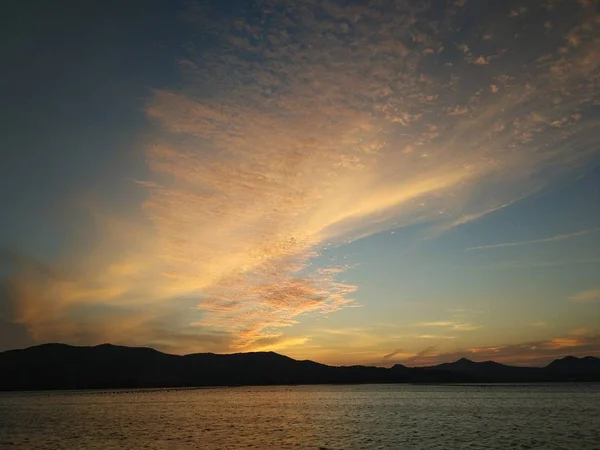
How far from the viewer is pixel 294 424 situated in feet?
271

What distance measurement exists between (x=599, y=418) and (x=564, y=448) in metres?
44.7

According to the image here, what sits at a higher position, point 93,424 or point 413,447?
point 93,424

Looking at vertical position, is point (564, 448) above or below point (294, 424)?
below

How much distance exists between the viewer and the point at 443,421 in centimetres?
8519

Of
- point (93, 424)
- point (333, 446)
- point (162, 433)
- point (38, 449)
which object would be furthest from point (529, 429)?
point (93, 424)

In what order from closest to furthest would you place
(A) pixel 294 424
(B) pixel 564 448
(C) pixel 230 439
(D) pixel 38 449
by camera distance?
(B) pixel 564 448 < (D) pixel 38 449 < (C) pixel 230 439 < (A) pixel 294 424

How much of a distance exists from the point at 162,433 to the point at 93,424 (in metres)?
25.0

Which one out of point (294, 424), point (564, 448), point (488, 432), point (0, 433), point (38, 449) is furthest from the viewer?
point (294, 424)

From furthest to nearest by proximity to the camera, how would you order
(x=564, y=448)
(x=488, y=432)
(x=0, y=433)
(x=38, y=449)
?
(x=0, y=433)
(x=488, y=432)
(x=38, y=449)
(x=564, y=448)

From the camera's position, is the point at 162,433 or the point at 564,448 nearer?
the point at 564,448

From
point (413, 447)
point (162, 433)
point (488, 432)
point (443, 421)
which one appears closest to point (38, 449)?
point (162, 433)

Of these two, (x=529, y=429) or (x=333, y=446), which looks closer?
(x=333, y=446)

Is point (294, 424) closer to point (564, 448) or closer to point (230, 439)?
point (230, 439)

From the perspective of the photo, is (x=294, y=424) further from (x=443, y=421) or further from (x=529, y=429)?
(x=529, y=429)
